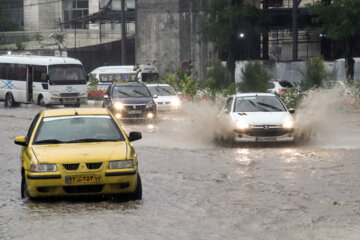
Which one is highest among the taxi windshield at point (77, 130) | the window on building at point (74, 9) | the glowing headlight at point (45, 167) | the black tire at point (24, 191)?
the window on building at point (74, 9)

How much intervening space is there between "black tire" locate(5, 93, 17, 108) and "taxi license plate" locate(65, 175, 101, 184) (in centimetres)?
3527

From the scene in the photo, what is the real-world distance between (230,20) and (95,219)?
44.0 metres

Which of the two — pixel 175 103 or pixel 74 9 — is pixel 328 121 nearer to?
pixel 175 103

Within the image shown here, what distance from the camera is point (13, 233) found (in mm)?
9797

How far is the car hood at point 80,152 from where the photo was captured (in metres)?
11.6

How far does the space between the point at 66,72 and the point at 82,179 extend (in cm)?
3281

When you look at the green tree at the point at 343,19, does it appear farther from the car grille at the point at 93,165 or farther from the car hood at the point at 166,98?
the car grille at the point at 93,165

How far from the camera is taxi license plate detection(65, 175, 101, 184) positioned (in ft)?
37.9

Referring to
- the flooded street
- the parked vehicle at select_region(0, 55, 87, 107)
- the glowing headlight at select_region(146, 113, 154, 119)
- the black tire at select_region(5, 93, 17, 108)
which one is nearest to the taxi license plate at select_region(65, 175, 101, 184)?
the flooded street

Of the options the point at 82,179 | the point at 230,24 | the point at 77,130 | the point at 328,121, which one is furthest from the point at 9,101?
the point at 82,179

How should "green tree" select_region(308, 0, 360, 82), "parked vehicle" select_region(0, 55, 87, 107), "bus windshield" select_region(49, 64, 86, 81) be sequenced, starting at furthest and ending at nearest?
"green tree" select_region(308, 0, 360, 82) → "bus windshield" select_region(49, 64, 86, 81) → "parked vehicle" select_region(0, 55, 87, 107)

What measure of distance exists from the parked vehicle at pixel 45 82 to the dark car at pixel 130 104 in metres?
11.2

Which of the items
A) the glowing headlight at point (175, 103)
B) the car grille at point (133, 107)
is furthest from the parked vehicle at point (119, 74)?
the car grille at point (133, 107)

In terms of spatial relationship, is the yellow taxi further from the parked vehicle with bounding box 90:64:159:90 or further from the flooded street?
the parked vehicle with bounding box 90:64:159:90
